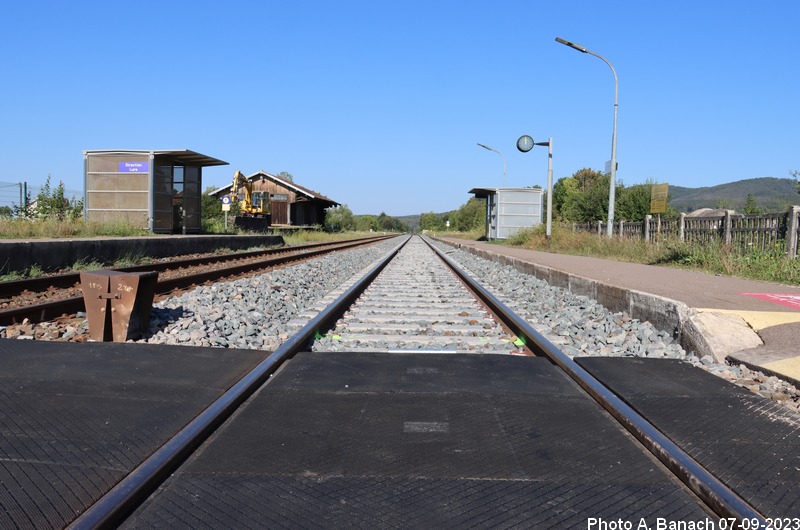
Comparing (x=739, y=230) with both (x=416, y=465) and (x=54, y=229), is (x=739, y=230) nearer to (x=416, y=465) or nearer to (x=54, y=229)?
(x=416, y=465)

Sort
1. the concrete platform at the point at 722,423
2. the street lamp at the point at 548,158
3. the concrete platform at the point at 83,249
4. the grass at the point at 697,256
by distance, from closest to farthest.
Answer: the concrete platform at the point at 722,423, the concrete platform at the point at 83,249, the grass at the point at 697,256, the street lamp at the point at 548,158

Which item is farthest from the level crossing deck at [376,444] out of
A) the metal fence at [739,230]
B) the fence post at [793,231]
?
the metal fence at [739,230]

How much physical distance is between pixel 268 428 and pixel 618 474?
5.63ft

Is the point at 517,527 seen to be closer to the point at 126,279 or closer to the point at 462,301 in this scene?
the point at 126,279

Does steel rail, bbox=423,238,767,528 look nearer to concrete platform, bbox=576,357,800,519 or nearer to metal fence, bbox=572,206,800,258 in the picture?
concrete platform, bbox=576,357,800,519

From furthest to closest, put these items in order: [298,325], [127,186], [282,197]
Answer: [282,197], [127,186], [298,325]

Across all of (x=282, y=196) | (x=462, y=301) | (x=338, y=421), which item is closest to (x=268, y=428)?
(x=338, y=421)

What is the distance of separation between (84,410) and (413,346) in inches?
118

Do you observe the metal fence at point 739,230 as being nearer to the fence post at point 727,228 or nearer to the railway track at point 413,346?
the fence post at point 727,228

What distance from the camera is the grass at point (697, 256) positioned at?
11.1m

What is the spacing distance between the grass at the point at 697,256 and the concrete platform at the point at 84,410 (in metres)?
9.85

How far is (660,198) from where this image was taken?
19422 mm

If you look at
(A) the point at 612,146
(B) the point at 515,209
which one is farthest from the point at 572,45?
(B) the point at 515,209

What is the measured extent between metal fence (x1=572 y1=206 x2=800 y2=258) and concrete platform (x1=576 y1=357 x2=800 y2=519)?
30.9ft
